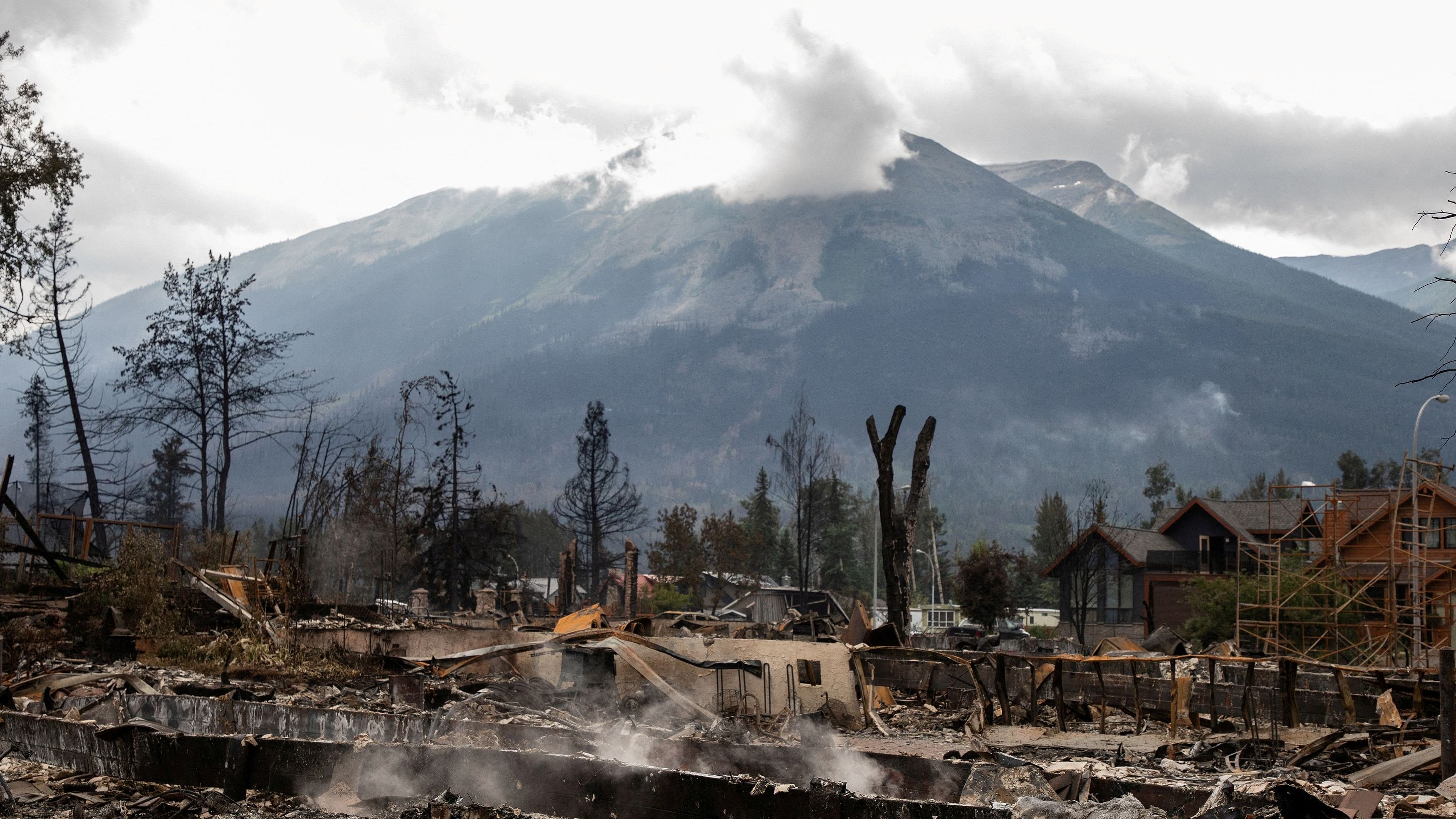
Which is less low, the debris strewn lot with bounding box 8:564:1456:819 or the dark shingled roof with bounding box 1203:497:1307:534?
the dark shingled roof with bounding box 1203:497:1307:534

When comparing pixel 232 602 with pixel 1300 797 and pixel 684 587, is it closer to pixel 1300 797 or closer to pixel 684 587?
pixel 1300 797

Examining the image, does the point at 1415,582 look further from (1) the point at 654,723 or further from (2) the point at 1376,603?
(1) the point at 654,723

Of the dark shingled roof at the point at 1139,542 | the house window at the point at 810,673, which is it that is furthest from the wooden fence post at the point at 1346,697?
the dark shingled roof at the point at 1139,542

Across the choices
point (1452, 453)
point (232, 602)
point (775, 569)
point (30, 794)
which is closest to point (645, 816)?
point (30, 794)

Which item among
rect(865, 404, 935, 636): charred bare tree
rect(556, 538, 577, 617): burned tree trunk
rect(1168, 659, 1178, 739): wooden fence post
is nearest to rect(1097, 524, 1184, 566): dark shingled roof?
rect(556, 538, 577, 617): burned tree trunk

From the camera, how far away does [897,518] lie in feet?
76.7

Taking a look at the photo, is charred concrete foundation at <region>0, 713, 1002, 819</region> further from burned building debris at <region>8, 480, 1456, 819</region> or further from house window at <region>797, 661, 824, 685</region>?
house window at <region>797, 661, 824, 685</region>

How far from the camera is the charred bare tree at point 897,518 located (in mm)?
22156

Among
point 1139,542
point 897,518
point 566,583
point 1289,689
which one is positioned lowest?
point 1289,689

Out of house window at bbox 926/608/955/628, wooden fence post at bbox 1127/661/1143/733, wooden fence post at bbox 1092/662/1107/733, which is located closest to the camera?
wooden fence post at bbox 1127/661/1143/733

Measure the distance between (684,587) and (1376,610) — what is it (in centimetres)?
3802

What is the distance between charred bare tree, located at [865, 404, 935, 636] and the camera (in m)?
22.2

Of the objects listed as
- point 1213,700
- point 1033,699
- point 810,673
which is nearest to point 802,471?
point 810,673

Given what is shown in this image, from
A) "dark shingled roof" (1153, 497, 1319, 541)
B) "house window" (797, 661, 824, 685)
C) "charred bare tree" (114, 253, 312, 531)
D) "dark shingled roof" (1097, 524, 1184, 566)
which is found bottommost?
"house window" (797, 661, 824, 685)
